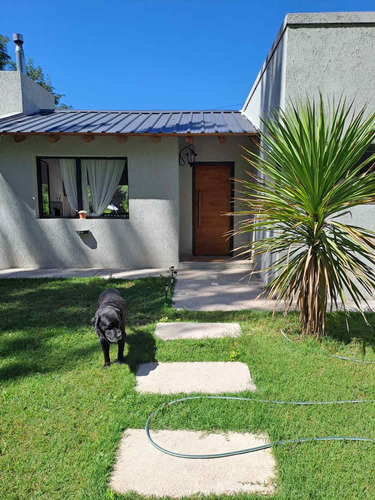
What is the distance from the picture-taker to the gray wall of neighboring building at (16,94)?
792 centimetres

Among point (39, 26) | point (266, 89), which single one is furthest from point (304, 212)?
point (39, 26)

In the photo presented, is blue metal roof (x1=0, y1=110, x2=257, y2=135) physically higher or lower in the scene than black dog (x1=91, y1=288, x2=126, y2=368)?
higher

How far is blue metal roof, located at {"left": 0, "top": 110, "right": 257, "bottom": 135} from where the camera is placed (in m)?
6.48

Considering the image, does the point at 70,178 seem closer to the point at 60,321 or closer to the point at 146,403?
the point at 60,321

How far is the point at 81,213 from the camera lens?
279 inches

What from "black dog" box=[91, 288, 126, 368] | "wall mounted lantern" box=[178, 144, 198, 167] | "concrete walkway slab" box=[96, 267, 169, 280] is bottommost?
"concrete walkway slab" box=[96, 267, 169, 280]

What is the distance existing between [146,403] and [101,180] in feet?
19.5

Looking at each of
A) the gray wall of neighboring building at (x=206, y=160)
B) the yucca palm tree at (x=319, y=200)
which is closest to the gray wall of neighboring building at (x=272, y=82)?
the gray wall of neighboring building at (x=206, y=160)

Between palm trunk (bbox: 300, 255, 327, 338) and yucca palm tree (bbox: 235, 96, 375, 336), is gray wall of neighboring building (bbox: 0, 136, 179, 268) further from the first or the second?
palm trunk (bbox: 300, 255, 327, 338)

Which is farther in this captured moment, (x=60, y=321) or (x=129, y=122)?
(x=129, y=122)

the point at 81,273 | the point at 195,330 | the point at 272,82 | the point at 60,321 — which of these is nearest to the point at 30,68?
the point at 81,273

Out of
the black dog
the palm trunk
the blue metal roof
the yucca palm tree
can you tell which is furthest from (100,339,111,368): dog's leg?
the blue metal roof

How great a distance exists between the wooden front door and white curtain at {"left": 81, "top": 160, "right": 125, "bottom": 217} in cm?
209

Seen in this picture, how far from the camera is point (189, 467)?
1.86m
